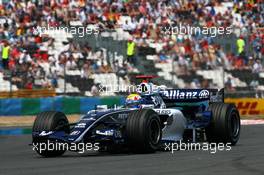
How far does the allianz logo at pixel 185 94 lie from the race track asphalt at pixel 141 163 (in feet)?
4.62

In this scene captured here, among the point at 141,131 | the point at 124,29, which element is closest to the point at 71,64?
the point at 124,29

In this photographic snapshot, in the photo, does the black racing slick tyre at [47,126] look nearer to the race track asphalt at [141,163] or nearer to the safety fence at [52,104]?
the race track asphalt at [141,163]

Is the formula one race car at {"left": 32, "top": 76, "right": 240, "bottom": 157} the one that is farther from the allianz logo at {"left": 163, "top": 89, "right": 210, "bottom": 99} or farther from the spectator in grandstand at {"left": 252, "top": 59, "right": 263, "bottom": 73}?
the spectator in grandstand at {"left": 252, "top": 59, "right": 263, "bottom": 73}

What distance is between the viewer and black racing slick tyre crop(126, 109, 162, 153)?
1175cm

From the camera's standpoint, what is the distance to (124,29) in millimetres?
28172

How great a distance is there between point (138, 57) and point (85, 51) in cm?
205

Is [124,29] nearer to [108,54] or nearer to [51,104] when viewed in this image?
[108,54]

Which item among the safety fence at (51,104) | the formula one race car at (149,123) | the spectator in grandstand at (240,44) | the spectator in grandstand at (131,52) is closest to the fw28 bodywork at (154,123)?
the formula one race car at (149,123)

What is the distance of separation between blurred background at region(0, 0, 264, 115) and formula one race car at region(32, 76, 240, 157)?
437 inches

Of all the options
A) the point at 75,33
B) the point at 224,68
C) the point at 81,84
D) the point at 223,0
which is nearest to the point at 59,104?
the point at 81,84

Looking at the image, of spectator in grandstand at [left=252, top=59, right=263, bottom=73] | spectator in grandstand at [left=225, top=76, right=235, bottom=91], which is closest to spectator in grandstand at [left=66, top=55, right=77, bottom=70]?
spectator in grandstand at [left=225, top=76, right=235, bottom=91]

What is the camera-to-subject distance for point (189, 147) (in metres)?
13.7

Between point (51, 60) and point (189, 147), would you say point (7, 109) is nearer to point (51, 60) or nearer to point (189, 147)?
point (51, 60)

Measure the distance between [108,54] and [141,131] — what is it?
584 inches
